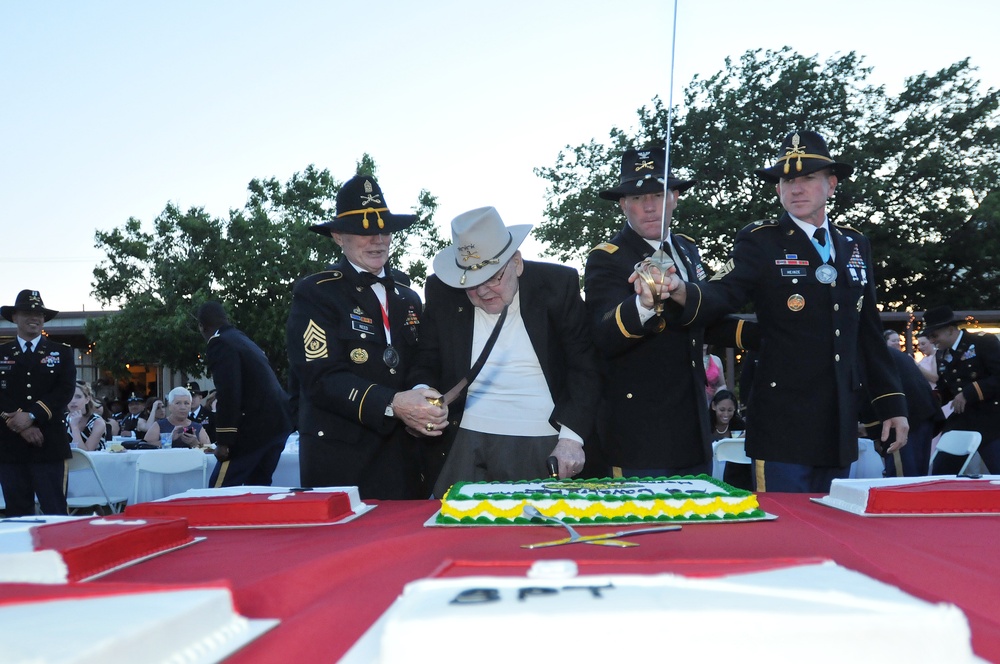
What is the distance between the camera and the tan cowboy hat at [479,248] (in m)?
2.77

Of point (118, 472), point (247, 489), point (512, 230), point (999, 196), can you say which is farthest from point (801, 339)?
point (999, 196)

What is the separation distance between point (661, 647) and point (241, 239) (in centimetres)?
2623

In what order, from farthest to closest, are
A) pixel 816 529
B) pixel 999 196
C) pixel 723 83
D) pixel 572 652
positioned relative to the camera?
pixel 723 83, pixel 999 196, pixel 816 529, pixel 572 652

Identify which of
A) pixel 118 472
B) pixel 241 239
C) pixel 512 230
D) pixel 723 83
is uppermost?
pixel 723 83

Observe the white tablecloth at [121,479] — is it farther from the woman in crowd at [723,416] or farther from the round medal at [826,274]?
the round medal at [826,274]

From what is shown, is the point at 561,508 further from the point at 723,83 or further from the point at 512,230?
the point at 723,83

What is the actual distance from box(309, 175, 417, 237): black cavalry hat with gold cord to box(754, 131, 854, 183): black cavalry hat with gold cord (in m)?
1.23

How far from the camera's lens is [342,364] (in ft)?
9.38

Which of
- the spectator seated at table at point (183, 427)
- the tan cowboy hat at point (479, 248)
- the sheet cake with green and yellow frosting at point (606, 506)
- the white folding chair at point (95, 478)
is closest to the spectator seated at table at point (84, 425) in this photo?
the spectator seated at table at point (183, 427)

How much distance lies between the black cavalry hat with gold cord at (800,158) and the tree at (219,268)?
69.7ft

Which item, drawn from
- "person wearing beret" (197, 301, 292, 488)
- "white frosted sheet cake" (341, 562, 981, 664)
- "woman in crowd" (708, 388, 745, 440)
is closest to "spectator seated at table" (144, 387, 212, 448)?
"person wearing beret" (197, 301, 292, 488)

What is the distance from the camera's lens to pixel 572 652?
0.72 meters

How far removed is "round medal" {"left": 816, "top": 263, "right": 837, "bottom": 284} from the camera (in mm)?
2916

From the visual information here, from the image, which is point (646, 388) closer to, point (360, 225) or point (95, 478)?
point (360, 225)
